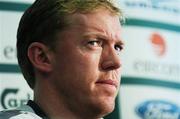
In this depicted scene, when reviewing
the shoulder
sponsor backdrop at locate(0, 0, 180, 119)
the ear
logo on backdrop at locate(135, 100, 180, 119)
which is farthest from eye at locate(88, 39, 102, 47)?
logo on backdrop at locate(135, 100, 180, 119)

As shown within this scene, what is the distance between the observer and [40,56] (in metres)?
1.73

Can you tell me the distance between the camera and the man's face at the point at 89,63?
163 cm

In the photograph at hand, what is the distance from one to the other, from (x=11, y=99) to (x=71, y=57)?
5.13ft

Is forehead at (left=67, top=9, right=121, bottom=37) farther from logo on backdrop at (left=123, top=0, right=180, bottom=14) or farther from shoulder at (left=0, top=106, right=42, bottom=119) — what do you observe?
logo on backdrop at (left=123, top=0, right=180, bottom=14)

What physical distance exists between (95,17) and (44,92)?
0.23 metres

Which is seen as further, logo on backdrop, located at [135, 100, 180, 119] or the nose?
logo on backdrop, located at [135, 100, 180, 119]

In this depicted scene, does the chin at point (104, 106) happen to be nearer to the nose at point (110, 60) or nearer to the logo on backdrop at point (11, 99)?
the nose at point (110, 60)

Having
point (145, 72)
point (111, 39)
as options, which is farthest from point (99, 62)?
point (145, 72)

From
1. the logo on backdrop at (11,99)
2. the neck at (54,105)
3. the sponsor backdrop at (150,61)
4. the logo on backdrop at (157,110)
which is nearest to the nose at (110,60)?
the neck at (54,105)

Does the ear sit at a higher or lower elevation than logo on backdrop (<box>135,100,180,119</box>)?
higher

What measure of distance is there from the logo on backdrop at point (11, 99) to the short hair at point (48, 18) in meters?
1.44

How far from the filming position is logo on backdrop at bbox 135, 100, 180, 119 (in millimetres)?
3676

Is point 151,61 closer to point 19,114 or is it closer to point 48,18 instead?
point 48,18

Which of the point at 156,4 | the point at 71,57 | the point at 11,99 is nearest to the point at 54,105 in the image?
the point at 71,57
